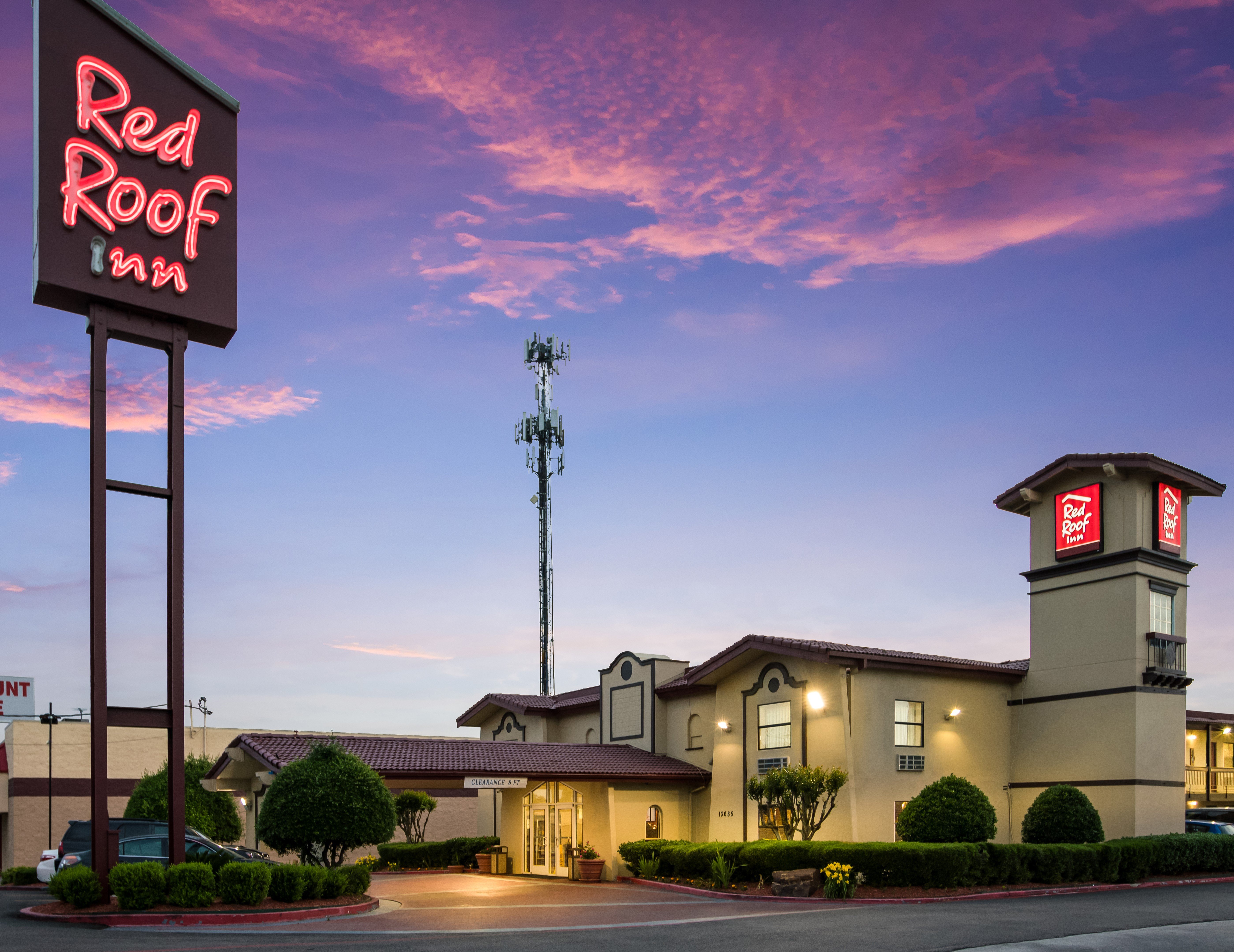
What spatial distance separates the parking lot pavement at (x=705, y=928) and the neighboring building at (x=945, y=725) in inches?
205

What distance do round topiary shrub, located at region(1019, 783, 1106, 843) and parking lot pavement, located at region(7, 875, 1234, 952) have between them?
226 cm

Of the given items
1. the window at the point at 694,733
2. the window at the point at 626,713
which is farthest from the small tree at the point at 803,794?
the window at the point at 626,713

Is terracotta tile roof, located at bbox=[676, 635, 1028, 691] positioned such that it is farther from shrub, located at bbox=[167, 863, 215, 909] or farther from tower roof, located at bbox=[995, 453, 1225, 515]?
shrub, located at bbox=[167, 863, 215, 909]

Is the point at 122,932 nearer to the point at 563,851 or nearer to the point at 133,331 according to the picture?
the point at 133,331

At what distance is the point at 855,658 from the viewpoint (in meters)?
29.9

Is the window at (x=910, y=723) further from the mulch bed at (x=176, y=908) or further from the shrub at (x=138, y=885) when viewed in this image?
the shrub at (x=138, y=885)

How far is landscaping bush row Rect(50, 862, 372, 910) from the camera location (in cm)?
2039

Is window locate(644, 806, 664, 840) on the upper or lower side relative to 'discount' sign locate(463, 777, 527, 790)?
lower

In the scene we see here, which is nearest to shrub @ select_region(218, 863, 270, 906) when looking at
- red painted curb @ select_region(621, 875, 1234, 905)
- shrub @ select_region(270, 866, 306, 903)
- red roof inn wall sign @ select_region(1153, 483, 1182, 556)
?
shrub @ select_region(270, 866, 306, 903)

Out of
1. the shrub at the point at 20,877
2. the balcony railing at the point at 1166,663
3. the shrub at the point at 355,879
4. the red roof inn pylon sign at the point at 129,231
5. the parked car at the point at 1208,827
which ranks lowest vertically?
the shrub at the point at 20,877

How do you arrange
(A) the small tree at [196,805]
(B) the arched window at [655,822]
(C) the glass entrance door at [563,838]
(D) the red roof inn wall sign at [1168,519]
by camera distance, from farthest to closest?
(C) the glass entrance door at [563,838] < (B) the arched window at [655,822] < (A) the small tree at [196,805] < (D) the red roof inn wall sign at [1168,519]

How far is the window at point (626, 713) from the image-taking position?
37.4m

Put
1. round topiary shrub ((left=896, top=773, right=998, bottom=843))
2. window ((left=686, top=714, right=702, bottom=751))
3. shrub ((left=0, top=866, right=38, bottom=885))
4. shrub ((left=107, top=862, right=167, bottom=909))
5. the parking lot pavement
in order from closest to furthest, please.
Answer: the parking lot pavement < shrub ((left=107, top=862, right=167, bottom=909)) < round topiary shrub ((left=896, top=773, right=998, bottom=843)) < shrub ((left=0, top=866, right=38, bottom=885)) < window ((left=686, top=714, right=702, bottom=751))

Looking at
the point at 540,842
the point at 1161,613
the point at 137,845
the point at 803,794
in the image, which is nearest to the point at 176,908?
the point at 137,845
